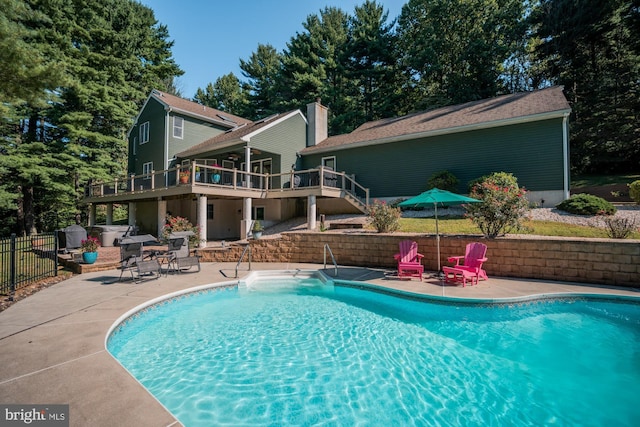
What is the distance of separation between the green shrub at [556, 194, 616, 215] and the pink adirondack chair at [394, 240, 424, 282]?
7.33 metres

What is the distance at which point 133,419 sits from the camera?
2.52 meters

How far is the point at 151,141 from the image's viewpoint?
2122 centimetres

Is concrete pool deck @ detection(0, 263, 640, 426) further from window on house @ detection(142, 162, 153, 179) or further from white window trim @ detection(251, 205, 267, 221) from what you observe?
window on house @ detection(142, 162, 153, 179)

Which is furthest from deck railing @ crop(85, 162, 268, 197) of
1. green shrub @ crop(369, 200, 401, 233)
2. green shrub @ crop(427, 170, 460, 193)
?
green shrub @ crop(427, 170, 460, 193)

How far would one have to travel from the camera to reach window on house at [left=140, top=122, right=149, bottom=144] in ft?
71.4

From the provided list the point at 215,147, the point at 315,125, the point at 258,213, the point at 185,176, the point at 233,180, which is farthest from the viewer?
the point at 315,125

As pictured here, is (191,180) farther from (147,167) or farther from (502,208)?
(502,208)

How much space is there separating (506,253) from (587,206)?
5605mm

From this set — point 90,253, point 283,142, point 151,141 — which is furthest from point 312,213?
point 151,141

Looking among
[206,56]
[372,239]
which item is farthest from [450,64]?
[372,239]

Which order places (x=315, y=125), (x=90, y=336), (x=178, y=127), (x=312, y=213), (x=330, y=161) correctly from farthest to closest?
(x=315, y=125) → (x=178, y=127) → (x=330, y=161) → (x=312, y=213) → (x=90, y=336)

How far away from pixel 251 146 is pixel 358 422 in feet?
50.7

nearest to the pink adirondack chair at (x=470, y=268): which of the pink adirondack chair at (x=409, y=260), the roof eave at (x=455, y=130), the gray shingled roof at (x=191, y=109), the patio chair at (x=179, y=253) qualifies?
the pink adirondack chair at (x=409, y=260)

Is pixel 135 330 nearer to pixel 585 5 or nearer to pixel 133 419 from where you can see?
pixel 133 419
